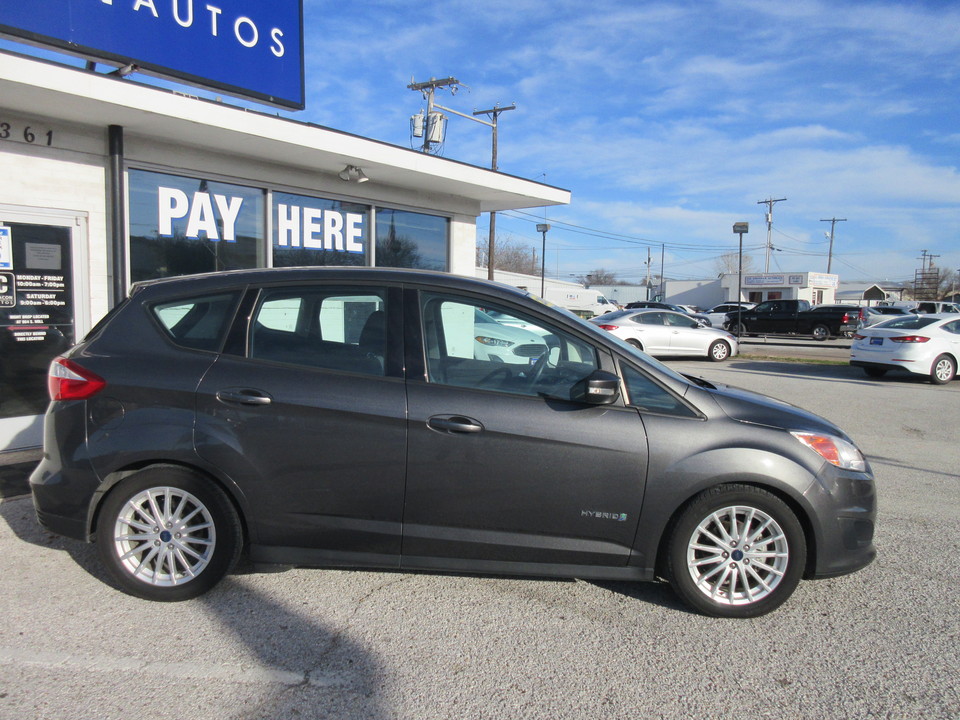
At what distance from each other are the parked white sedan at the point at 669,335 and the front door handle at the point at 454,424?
15.5 metres

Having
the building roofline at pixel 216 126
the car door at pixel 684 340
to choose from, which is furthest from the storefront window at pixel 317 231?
the car door at pixel 684 340

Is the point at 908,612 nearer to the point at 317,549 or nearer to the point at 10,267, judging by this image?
the point at 317,549

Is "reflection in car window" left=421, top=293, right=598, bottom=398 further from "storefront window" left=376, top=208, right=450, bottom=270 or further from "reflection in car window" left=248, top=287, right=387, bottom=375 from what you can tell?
"storefront window" left=376, top=208, right=450, bottom=270

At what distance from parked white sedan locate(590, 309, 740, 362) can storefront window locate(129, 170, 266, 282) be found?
11818 millimetres

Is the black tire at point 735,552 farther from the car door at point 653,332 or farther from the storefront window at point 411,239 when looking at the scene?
the car door at point 653,332

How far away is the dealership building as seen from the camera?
21.5ft

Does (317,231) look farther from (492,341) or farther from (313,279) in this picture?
(492,341)

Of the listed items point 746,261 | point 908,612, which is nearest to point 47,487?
point 908,612

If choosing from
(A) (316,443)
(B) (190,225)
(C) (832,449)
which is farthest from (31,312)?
(C) (832,449)

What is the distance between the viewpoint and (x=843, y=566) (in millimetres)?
3674

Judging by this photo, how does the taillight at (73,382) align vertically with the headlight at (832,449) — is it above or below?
above

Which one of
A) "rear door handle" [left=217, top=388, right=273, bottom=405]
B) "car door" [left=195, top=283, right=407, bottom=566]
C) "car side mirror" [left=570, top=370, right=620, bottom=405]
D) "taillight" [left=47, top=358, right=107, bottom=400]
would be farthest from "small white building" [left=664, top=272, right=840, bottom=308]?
"taillight" [left=47, top=358, right=107, bottom=400]

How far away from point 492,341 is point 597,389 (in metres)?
0.76

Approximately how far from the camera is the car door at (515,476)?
3535mm
